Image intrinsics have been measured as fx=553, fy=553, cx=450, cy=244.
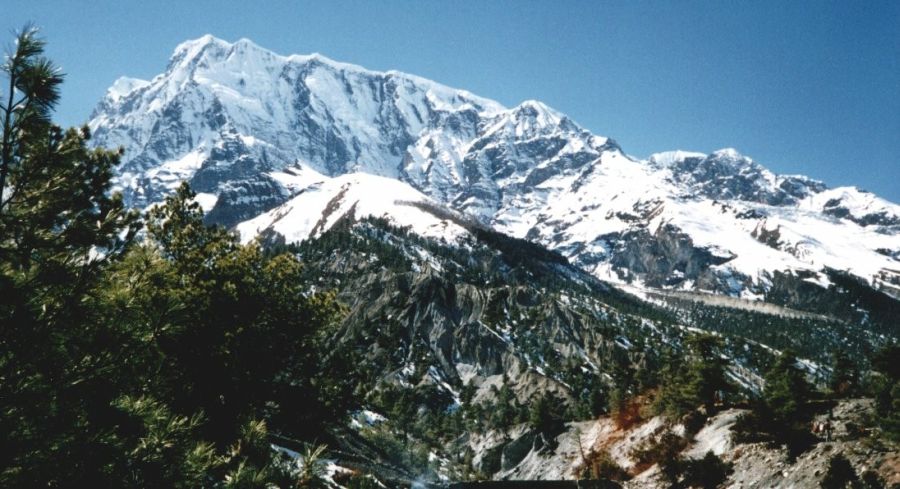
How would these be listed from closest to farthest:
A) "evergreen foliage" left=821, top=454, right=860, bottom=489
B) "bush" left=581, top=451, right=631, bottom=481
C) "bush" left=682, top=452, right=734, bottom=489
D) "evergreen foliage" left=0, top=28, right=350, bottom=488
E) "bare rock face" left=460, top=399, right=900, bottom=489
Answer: "evergreen foliage" left=0, top=28, right=350, bottom=488
"evergreen foliage" left=821, top=454, right=860, bottom=489
"bare rock face" left=460, top=399, right=900, bottom=489
"bush" left=682, top=452, right=734, bottom=489
"bush" left=581, top=451, right=631, bottom=481

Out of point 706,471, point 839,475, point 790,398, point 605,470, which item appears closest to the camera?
point 839,475

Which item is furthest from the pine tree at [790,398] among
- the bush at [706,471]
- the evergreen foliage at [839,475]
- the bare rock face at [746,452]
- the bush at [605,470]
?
the bush at [605,470]

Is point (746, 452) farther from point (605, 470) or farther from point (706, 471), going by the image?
point (605, 470)

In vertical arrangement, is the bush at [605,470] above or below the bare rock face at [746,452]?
below

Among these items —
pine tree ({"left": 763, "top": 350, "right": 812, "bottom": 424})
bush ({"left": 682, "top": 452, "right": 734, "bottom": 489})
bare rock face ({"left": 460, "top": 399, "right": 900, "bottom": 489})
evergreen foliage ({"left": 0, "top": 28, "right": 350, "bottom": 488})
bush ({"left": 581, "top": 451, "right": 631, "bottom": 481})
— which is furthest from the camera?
bush ({"left": 581, "top": 451, "right": 631, "bottom": 481})

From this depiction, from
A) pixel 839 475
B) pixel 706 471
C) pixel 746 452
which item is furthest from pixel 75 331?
pixel 706 471

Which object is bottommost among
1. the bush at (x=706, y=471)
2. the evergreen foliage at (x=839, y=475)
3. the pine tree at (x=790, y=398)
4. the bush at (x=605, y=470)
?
the bush at (x=605, y=470)

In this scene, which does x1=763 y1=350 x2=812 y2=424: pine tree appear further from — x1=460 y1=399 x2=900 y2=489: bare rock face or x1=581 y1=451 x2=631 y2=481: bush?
x1=581 y1=451 x2=631 y2=481: bush

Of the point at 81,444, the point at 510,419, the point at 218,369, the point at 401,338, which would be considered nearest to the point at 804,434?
the point at 218,369

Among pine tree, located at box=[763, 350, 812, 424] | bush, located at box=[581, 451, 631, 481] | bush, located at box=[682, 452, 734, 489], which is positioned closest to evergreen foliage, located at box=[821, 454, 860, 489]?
pine tree, located at box=[763, 350, 812, 424]

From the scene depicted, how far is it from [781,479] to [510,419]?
9854 centimetres

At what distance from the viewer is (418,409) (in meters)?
141

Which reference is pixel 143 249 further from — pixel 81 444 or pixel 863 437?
pixel 863 437

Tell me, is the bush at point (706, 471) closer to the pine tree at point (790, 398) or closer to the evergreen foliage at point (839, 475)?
the pine tree at point (790, 398)
